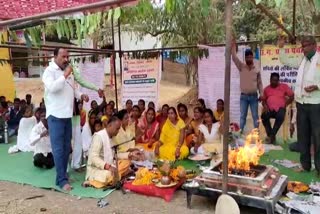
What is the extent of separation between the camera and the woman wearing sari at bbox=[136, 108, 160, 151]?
7.36m

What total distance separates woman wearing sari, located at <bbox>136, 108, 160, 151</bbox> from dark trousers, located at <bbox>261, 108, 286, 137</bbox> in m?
2.41

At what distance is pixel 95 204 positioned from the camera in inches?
193

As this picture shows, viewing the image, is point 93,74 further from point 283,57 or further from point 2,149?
point 283,57

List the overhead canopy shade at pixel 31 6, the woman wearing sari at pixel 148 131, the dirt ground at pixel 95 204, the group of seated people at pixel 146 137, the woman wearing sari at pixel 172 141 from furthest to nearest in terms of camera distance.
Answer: the woman wearing sari at pixel 148 131 → the woman wearing sari at pixel 172 141 → the group of seated people at pixel 146 137 → the dirt ground at pixel 95 204 → the overhead canopy shade at pixel 31 6

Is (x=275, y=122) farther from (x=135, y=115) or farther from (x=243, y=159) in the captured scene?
(x=243, y=159)

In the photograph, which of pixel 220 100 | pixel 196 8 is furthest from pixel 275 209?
pixel 196 8

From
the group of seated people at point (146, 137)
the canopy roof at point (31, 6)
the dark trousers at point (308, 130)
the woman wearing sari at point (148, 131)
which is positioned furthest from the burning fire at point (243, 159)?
the woman wearing sari at point (148, 131)

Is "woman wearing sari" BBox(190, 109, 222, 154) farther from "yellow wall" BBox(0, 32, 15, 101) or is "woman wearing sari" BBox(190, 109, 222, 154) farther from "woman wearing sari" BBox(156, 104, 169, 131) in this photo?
"yellow wall" BBox(0, 32, 15, 101)

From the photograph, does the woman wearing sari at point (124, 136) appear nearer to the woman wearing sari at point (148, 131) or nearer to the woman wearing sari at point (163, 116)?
the woman wearing sari at point (148, 131)

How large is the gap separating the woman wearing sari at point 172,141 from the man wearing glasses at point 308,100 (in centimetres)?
211

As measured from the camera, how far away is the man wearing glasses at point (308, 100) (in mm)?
5254

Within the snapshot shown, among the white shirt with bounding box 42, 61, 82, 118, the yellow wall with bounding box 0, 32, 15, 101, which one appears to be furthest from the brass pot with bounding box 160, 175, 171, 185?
the yellow wall with bounding box 0, 32, 15, 101

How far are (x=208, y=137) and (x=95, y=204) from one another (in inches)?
115

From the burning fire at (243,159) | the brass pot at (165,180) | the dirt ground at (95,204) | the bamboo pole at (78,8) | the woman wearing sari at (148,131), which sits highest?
the bamboo pole at (78,8)
